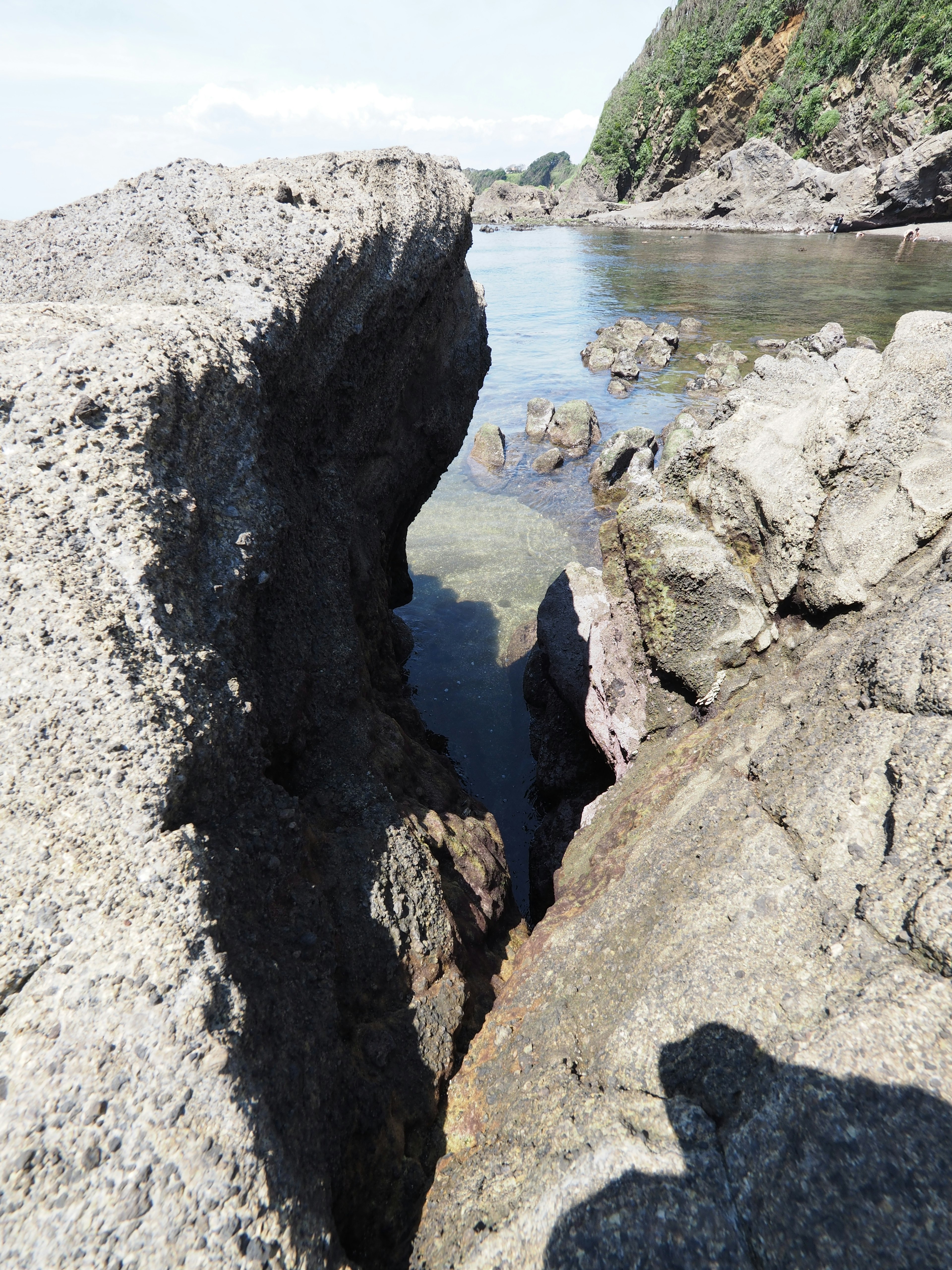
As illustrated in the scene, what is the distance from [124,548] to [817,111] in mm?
81692

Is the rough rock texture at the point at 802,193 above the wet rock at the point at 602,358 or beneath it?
above

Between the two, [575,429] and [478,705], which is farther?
[575,429]

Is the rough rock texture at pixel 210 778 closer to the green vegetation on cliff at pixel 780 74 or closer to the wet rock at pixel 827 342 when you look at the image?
the wet rock at pixel 827 342

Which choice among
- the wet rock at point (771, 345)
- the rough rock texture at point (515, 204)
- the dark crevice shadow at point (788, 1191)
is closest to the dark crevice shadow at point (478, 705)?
the dark crevice shadow at point (788, 1191)

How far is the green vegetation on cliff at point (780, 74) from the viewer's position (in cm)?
4900

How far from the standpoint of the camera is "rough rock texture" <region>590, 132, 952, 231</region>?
44.1 meters

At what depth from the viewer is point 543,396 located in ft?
78.1

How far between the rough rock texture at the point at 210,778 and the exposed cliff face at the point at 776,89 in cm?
6321

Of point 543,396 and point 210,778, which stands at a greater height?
point 210,778

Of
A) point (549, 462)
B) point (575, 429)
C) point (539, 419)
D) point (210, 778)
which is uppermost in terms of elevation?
point (210, 778)

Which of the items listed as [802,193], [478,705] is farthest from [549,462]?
[802,193]

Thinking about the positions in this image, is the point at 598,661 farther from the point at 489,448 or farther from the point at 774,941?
the point at 489,448

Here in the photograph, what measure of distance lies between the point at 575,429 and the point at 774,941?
58.1ft

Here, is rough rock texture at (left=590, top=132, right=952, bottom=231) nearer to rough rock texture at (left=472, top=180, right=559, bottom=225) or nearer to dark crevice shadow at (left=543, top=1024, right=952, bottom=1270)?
rough rock texture at (left=472, top=180, right=559, bottom=225)
